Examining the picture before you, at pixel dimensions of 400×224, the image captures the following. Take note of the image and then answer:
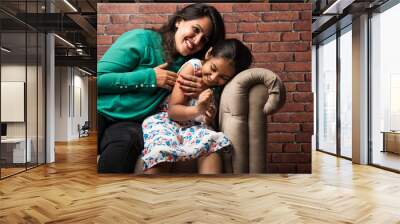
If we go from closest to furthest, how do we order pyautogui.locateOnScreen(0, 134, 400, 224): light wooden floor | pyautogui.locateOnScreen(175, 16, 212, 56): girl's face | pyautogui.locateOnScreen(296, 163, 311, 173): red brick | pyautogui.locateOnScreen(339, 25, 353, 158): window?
pyautogui.locateOnScreen(0, 134, 400, 224): light wooden floor < pyautogui.locateOnScreen(175, 16, 212, 56): girl's face < pyautogui.locateOnScreen(296, 163, 311, 173): red brick < pyautogui.locateOnScreen(339, 25, 353, 158): window

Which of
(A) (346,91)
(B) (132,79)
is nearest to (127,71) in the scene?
(B) (132,79)

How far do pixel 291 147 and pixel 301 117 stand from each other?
0.42m

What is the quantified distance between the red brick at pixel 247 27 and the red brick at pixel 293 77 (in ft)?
2.39

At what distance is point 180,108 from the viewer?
5383mm

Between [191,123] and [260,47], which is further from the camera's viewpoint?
[260,47]

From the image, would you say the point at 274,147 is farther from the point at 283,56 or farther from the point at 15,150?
the point at 15,150

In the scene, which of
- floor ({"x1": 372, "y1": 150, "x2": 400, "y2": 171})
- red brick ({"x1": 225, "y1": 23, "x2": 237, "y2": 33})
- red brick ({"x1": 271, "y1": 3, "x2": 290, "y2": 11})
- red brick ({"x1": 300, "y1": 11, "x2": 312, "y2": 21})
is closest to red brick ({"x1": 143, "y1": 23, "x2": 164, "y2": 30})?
red brick ({"x1": 225, "y1": 23, "x2": 237, "y2": 33})

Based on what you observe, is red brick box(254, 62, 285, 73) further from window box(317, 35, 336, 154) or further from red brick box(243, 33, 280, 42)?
window box(317, 35, 336, 154)

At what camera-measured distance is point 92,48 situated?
11375 millimetres

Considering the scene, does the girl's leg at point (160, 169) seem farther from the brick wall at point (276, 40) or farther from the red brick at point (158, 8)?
the red brick at point (158, 8)

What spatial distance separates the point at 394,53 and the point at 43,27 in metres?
5.49

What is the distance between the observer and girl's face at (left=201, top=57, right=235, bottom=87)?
17.5ft

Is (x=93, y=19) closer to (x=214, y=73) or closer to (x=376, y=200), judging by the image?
(x=214, y=73)

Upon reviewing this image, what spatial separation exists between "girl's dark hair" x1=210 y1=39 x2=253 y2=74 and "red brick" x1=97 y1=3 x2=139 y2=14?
1.22m
